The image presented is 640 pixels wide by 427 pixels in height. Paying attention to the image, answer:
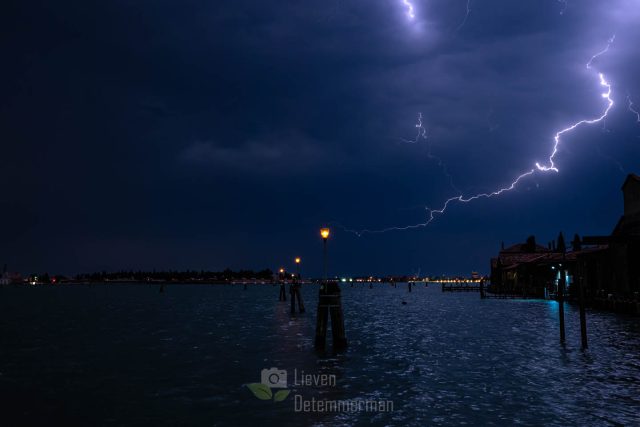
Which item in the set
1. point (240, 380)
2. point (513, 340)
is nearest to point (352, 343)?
point (513, 340)

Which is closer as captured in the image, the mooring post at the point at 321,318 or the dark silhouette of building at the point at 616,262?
the mooring post at the point at 321,318

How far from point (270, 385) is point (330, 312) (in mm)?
8015

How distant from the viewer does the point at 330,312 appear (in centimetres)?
2564

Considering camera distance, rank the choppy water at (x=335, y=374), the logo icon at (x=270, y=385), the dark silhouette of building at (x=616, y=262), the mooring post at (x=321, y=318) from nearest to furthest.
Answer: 1. the choppy water at (x=335, y=374)
2. the logo icon at (x=270, y=385)
3. the mooring post at (x=321, y=318)
4. the dark silhouette of building at (x=616, y=262)

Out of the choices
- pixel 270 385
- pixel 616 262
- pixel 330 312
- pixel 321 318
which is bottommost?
pixel 270 385

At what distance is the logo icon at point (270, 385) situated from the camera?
16311mm

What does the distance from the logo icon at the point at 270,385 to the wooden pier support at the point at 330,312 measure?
4.66m

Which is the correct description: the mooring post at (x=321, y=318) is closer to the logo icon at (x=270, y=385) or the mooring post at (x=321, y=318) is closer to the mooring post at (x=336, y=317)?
the mooring post at (x=336, y=317)

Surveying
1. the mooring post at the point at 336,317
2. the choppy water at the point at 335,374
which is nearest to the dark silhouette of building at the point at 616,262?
the choppy water at the point at 335,374

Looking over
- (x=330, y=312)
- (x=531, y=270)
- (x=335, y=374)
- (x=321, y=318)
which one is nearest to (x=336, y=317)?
(x=330, y=312)

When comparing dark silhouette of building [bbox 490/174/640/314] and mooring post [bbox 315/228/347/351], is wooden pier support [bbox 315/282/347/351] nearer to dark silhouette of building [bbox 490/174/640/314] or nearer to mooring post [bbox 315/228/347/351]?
mooring post [bbox 315/228/347/351]

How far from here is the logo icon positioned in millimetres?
16311

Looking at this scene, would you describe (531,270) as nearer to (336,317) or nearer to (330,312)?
(336,317)

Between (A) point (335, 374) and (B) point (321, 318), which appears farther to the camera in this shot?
(B) point (321, 318)
